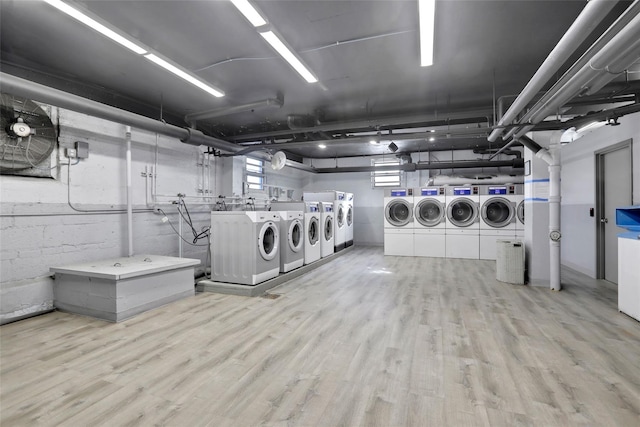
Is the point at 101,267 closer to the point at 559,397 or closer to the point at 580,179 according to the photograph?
the point at 559,397

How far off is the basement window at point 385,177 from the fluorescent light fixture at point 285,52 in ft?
20.7

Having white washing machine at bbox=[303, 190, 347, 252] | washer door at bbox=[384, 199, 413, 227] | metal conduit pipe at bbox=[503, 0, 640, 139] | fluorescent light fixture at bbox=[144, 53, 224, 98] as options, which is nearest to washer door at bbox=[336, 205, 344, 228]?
white washing machine at bbox=[303, 190, 347, 252]

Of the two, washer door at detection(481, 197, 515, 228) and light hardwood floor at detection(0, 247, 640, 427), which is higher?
washer door at detection(481, 197, 515, 228)

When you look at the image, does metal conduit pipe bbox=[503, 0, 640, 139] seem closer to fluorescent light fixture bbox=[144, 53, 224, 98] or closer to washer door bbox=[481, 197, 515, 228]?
fluorescent light fixture bbox=[144, 53, 224, 98]

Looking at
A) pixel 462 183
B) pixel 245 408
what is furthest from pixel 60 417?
pixel 462 183

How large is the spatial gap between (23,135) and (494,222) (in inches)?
337

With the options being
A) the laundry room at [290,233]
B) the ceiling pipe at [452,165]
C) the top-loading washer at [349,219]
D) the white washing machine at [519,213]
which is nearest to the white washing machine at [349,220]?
the top-loading washer at [349,219]

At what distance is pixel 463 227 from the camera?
715cm

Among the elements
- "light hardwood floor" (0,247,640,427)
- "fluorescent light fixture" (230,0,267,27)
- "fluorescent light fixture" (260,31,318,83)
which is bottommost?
"light hardwood floor" (0,247,640,427)

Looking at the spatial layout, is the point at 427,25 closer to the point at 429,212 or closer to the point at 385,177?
the point at 429,212

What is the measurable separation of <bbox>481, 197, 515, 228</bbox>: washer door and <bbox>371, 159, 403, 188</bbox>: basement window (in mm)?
2891

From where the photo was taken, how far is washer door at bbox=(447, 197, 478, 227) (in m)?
7.09

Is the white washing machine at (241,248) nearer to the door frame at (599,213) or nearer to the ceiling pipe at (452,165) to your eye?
Result: the ceiling pipe at (452,165)

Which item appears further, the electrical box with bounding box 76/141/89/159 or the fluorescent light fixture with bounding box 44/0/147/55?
the electrical box with bounding box 76/141/89/159
